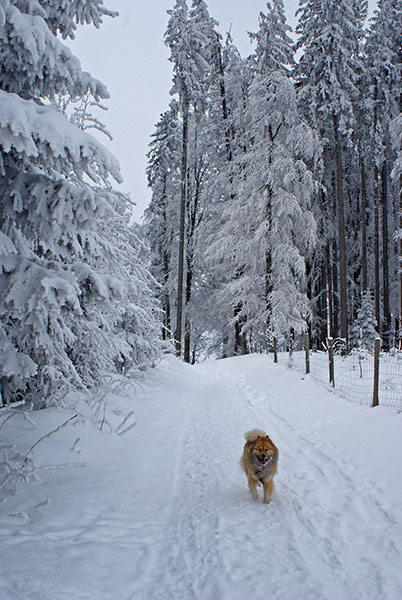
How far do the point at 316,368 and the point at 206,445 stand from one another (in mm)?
6694

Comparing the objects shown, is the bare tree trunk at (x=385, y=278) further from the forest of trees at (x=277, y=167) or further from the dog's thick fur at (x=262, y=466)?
the dog's thick fur at (x=262, y=466)

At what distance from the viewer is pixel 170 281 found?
80.4 ft

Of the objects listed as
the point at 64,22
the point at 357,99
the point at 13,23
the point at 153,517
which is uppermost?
the point at 357,99

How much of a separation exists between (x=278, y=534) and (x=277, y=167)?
15761 mm

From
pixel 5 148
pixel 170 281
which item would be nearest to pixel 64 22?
pixel 5 148

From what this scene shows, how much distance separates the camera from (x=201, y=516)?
4059 millimetres

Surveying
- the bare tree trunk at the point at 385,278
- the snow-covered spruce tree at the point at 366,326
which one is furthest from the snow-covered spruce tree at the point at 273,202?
the bare tree trunk at the point at 385,278

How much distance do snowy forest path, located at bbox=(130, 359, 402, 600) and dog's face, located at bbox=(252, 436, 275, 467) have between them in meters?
0.50

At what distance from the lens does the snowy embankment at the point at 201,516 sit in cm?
288

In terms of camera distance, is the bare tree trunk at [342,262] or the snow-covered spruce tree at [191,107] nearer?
the bare tree trunk at [342,262]

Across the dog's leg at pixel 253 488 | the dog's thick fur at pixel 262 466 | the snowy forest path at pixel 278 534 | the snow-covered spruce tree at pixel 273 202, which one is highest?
the snow-covered spruce tree at pixel 273 202

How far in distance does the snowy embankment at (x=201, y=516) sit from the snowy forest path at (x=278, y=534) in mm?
15

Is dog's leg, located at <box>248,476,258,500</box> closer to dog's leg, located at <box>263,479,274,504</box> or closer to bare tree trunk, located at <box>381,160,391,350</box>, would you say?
dog's leg, located at <box>263,479,274,504</box>

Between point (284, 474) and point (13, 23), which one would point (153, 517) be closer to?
point (284, 474)
